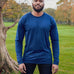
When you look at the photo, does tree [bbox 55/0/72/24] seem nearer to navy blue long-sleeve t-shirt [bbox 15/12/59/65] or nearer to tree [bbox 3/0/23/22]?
tree [bbox 3/0/23/22]

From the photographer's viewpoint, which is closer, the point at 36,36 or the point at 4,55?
the point at 36,36

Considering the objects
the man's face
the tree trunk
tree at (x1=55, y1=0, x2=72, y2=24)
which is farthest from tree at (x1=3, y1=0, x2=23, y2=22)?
tree at (x1=55, y1=0, x2=72, y2=24)

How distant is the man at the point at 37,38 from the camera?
10.2 ft

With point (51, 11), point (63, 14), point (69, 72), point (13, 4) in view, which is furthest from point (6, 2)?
point (51, 11)

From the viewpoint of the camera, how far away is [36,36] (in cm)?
311

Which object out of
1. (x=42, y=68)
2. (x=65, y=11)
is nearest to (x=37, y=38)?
(x=42, y=68)

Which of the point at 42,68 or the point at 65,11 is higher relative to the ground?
the point at 42,68

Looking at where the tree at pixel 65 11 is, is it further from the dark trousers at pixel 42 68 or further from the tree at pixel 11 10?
the dark trousers at pixel 42 68

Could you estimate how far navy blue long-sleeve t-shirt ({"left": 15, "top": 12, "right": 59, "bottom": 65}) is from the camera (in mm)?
3094

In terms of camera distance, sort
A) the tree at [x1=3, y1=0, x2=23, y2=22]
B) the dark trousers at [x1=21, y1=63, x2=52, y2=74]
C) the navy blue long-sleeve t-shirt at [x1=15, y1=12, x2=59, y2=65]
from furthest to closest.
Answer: the tree at [x1=3, y1=0, x2=23, y2=22]
the dark trousers at [x1=21, y1=63, x2=52, y2=74]
the navy blue long-sleeve t-shirt at [x1=15, y1=12, x2=59, y2=65]

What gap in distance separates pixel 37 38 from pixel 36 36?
33mm

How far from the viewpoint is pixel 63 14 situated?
88812 mm

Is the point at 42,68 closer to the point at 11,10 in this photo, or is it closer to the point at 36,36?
the point at 36,36

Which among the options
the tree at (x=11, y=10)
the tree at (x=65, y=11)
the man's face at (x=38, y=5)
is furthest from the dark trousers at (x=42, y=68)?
the tree at (x=65, y=11)
